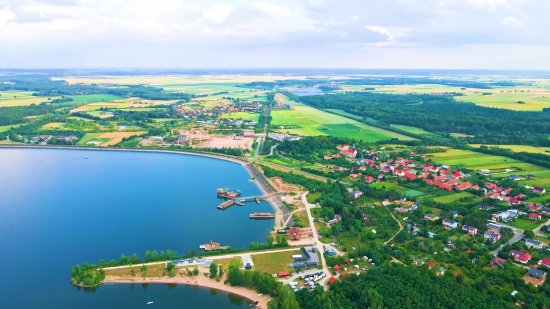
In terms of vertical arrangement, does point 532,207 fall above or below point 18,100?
below

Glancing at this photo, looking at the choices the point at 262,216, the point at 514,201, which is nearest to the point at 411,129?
the point at 514,201

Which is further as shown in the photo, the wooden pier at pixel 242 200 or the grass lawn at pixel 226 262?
the wooden pier at pixel 242 200

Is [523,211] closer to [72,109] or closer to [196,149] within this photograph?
[196,149]

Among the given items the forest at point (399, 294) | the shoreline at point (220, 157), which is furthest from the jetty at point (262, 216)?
the forest at point (399, 294)

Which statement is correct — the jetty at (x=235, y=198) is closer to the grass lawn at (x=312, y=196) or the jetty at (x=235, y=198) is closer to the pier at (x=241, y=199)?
the pier at (x=241, y=199)

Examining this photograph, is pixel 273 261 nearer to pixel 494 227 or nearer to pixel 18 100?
pixel 494 227

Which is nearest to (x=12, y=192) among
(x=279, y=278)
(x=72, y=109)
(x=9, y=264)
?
(x=9, y=264)
